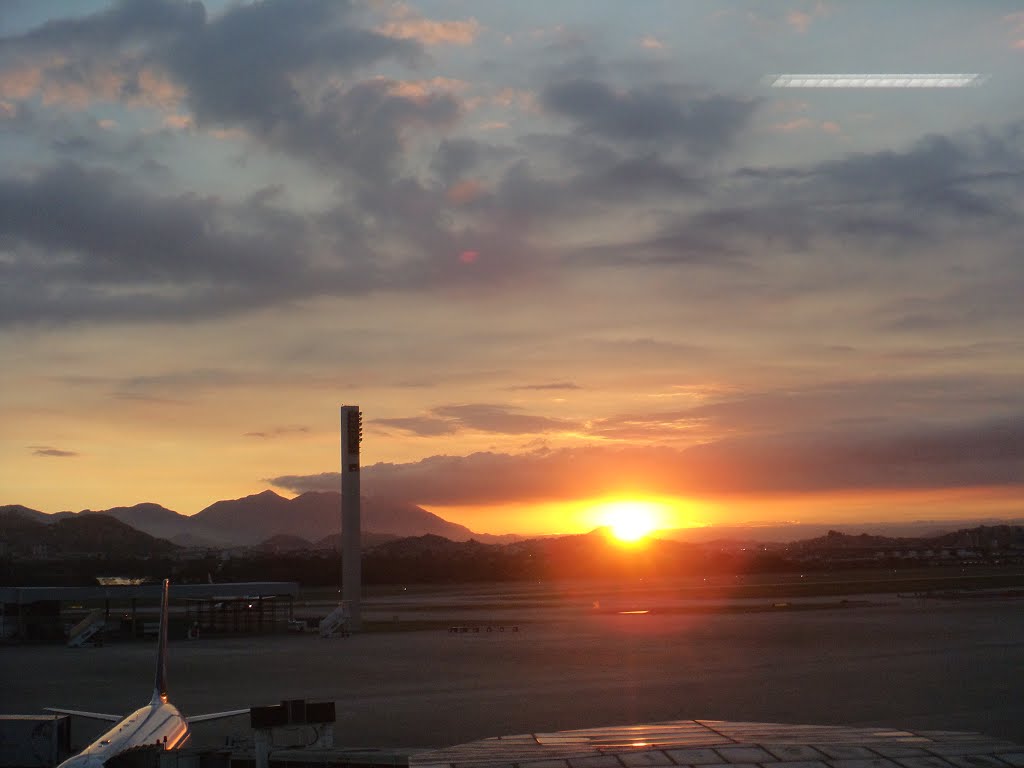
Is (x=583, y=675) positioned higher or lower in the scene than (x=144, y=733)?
lower

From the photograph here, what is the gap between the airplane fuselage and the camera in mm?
23609

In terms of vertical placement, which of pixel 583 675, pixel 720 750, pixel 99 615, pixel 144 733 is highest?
pixel 720 750

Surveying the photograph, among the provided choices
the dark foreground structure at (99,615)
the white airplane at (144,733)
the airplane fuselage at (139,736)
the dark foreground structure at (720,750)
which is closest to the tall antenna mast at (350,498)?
the dark foreground structure at (99,615)

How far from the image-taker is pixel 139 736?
26.3 metres

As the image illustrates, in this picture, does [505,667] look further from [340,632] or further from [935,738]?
[935,738]

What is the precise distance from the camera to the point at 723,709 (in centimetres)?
3997

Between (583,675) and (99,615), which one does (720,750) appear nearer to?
(583,675)

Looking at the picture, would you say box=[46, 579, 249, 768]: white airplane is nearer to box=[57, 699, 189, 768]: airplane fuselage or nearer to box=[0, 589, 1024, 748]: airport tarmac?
box=[57, 699, 189, 768]: airplane fuselage

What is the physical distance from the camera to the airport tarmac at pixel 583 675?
38.7 m

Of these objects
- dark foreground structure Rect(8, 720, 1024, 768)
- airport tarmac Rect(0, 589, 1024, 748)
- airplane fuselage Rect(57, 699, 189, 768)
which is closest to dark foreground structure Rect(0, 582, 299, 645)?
airport tarmac Rect(0, 589, 1024, 748)

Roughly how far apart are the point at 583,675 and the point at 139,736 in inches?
1156

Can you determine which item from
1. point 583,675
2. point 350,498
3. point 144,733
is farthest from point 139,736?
point 350,498

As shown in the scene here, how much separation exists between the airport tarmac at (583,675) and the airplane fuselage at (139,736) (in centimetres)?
624

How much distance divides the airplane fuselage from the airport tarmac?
246 inches
